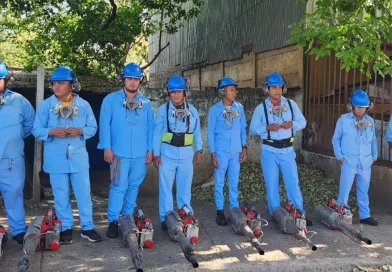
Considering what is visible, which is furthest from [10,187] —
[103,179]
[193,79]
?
[193,79]

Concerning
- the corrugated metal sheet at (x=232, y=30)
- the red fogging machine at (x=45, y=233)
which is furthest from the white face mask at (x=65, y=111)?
the corrugated metal sheet at (x=232, y=30)

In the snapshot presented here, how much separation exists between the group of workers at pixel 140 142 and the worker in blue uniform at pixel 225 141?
1cm

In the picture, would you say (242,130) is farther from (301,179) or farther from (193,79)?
(193,79)

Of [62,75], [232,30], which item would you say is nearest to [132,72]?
[62,75]

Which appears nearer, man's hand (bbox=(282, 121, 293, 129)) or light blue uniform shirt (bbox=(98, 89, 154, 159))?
light blue uniform shirt (bbox=(98, 89, 154, 159))

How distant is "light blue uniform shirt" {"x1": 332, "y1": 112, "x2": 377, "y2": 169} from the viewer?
630cm

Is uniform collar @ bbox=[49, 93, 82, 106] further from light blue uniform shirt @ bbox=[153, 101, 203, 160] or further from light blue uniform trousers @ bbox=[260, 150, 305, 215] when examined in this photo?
light blue uniform trousers @ bbox=[260, 150, 305, 215]

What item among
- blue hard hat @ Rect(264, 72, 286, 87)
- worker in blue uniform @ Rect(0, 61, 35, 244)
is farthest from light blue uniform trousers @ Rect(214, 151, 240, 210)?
worker in blue uniform @ Rect(0, 61, 35, 244)

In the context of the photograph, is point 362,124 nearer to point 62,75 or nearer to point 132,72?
point 132,72

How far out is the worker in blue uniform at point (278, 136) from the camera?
20.4ft

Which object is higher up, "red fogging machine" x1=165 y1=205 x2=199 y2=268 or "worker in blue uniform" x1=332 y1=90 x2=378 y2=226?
"worker in blue uniform" x1=332 y1=90 x2=378 y2=226

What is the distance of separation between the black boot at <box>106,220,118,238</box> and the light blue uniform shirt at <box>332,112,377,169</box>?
11.0ft

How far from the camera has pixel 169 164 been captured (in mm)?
5777

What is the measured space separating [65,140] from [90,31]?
7.67 meters
